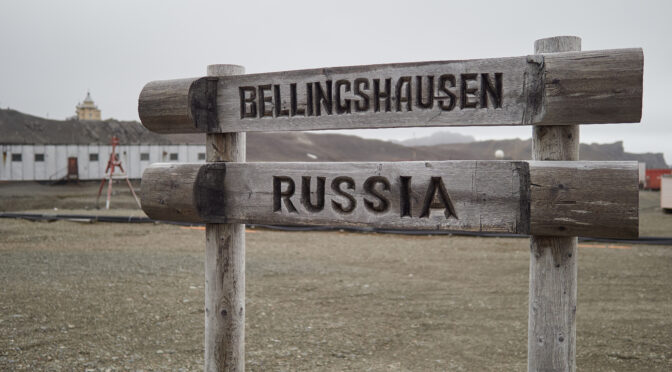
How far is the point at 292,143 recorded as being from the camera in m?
91.4

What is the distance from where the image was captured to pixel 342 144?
328 ft

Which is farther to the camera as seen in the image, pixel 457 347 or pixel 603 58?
pixel 457 347

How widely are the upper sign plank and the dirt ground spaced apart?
239 cm

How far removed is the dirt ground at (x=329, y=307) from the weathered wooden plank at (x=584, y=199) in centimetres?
243

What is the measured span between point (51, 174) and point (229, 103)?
42.2m

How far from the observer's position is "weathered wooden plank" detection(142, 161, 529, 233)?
8.43 feet

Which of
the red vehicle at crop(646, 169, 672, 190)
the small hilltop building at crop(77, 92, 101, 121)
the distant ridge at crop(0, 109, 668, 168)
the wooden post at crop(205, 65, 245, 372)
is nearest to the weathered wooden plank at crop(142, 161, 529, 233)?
the wooden post at crop(205, 65, 245, 372)

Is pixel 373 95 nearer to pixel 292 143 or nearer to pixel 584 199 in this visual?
pixel 584 199

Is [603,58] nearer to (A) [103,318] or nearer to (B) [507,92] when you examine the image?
(B) [507,92]

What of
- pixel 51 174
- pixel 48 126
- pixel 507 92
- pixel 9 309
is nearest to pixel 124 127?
pixel 48 126

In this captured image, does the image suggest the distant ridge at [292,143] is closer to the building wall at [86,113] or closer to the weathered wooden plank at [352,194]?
the building wall at [86,113]

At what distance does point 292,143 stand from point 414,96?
89381 millimetres

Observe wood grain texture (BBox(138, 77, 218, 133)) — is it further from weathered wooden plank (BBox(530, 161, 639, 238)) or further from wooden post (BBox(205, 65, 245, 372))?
weathered wooden plank (BBox(530, 161, 639, 238))

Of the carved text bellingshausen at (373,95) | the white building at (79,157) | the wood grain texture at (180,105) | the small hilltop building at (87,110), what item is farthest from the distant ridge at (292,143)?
the carved text bellingshausen at (373,95)
